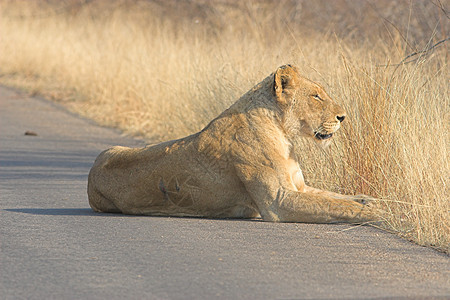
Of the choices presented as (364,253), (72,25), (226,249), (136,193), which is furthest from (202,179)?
(72,25)

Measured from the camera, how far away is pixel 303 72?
29.3 feet

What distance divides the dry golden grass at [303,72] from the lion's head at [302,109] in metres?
0.65

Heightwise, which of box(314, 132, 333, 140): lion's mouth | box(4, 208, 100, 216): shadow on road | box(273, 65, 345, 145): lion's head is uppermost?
box(273, 65, 345, 145): lion's head

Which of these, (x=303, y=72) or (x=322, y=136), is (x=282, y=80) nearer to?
(x=322, y=136)

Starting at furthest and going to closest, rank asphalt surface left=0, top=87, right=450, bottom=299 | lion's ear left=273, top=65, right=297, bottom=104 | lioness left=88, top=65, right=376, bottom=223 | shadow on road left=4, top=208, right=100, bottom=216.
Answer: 1. shadow on road left=4, top=208, right=100, bottom=216
2. lion's ear left=273, top=65, right=297, bottom=104
3. lioness left=88, top=65, right=376, bottom=223
4. asphalt surface left=0, top=87, right=450, bottom=299

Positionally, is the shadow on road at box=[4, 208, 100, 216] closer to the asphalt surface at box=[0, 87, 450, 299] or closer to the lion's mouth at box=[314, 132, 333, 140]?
the asphalt surface at box=[0, 87, 450, 299]

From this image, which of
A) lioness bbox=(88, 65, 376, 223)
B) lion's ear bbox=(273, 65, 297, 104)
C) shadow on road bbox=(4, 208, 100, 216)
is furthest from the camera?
shadow on road bbox=(4, 208, 100, 216)

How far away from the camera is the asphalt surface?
15.8ft

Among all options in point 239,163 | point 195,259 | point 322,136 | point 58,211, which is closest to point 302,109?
point 322,136

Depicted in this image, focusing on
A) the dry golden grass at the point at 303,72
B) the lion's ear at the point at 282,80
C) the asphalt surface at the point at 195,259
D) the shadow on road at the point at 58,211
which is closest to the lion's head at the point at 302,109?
the lion's ear at the point at 282,80

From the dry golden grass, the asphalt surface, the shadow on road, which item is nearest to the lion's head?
the dry golden grass

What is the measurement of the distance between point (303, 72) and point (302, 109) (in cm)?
206

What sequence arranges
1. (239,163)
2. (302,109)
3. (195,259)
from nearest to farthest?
(195,259), (239,163), (302,109)

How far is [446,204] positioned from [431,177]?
0.76ft
